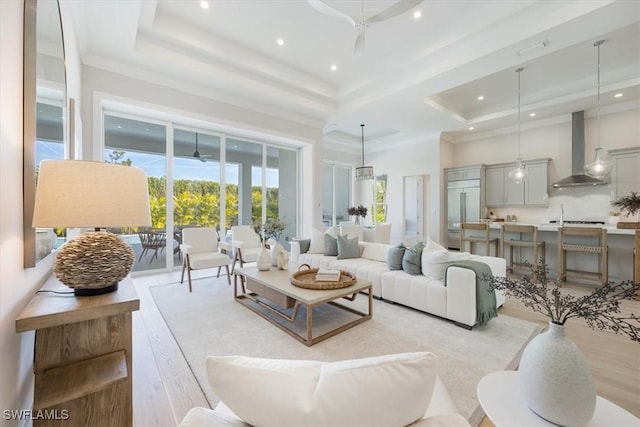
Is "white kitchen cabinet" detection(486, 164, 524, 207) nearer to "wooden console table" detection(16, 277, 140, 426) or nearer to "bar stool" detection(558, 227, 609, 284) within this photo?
"bar stool" detection(558, 227, 609, 284)

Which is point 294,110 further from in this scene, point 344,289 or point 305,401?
point 305,401

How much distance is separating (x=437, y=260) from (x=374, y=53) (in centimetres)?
331

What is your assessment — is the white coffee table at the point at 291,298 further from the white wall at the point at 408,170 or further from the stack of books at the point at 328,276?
the white wall at the point at 408,170

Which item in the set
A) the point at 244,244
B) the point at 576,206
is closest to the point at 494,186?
the point at 576,206

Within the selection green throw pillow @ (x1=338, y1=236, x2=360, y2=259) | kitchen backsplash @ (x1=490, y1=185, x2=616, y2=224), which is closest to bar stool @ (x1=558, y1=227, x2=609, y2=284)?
kitchen backsplash @ (x1=490, y1=185, x2=616, y2=224)

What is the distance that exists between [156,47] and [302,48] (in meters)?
2.06

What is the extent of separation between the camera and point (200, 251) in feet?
14.4

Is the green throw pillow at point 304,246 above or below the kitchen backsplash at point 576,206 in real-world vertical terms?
below

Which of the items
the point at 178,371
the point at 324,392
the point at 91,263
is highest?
the point at 91,263

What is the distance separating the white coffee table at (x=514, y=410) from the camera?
3.05ft

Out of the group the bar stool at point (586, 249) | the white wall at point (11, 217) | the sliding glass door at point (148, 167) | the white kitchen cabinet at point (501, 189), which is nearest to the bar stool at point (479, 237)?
the bar stool at point (586, 249)

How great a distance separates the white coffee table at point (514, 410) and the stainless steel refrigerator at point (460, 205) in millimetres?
6108

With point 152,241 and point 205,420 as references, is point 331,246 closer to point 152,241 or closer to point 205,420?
point 152,241

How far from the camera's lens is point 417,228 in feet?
26.3
